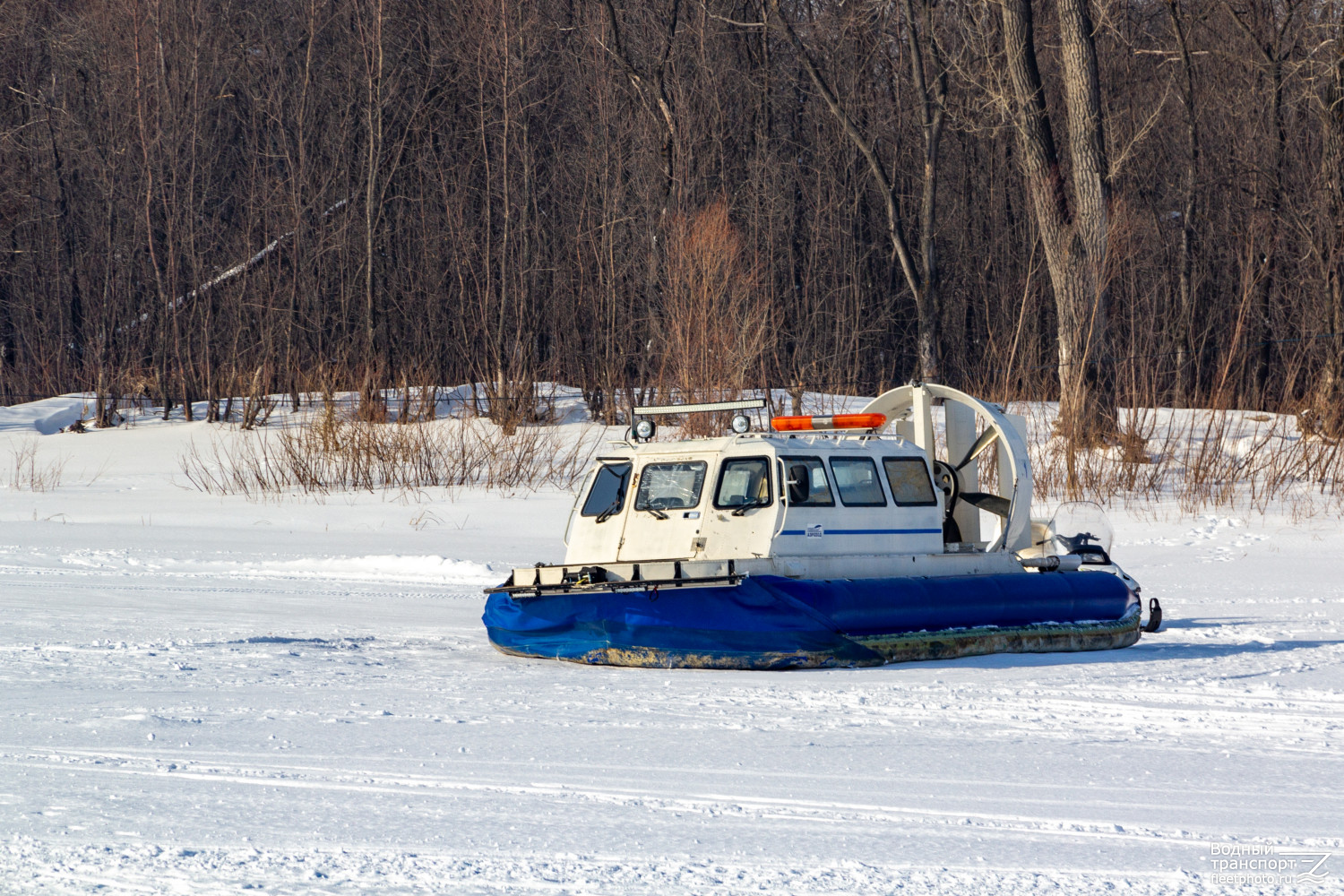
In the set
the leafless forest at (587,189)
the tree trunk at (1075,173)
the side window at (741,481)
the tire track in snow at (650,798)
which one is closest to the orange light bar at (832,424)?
the side window at (741,481)

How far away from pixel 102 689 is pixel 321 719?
139 cm

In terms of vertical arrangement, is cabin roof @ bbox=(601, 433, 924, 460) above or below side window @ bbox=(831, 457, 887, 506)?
above

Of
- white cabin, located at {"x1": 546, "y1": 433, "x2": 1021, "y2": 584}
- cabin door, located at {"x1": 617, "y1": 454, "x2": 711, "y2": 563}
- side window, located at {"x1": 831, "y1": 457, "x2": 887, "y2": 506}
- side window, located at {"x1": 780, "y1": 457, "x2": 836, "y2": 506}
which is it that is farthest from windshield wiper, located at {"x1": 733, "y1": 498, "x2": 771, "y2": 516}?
side window, located at {"x1": 831, "y1": 457, "x2": 887, "y2": 506}

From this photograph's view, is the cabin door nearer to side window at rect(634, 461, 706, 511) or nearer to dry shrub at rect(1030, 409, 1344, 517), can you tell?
side window at rect(634, 461, 706, 511)

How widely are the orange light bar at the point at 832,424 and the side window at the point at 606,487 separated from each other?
1.26 metres

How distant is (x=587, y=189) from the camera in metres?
29.0

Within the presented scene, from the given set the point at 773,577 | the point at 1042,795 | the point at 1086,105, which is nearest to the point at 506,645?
the point at 773,577

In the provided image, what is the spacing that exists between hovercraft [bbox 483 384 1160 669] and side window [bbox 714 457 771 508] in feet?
0.04

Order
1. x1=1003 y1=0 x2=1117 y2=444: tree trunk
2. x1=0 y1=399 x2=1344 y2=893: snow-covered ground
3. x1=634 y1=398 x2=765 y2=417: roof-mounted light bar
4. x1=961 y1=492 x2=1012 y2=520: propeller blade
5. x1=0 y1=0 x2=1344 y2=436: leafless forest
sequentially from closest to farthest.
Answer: x1=0 y1=399 x2=1344 y2=893: snow-covered ground → x1=634 y1=398 x2=765 y2=417: roof-mounted light bar → x1=961 y1=492 x2=1012 y2=520: propeller blade → x1=1003 y1=0 x2=1117 y2=444: tree trunk → x1=0 y1=0 x2=1344 y2=436: leafless forest

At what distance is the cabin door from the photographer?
9.73m

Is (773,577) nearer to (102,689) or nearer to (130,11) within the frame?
(102,689)

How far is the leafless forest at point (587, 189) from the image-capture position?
28.1 metres

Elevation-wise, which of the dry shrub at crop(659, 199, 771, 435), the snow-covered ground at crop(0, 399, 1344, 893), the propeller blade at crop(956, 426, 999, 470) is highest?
the dry shrub at crop(659, 199, 771, 435)

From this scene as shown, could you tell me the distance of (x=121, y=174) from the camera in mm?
32625
